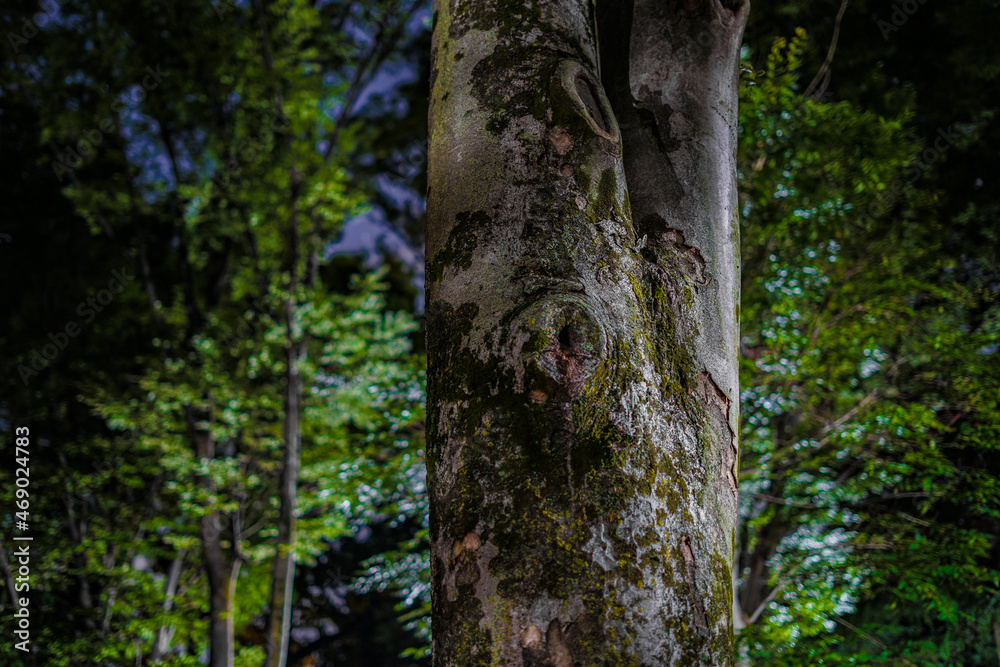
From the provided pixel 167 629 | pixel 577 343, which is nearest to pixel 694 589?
pixel 577 343

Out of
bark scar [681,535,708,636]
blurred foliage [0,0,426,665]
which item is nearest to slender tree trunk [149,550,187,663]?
blurred foliage [0,0,426,665]

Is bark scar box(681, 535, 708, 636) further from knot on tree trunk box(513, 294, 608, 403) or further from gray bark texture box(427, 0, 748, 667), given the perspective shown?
knot on tree trunk box(513, 294, 608, 403)

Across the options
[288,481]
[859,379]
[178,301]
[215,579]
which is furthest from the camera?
[178,301]

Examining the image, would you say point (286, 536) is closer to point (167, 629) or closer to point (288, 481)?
point (288, 481)

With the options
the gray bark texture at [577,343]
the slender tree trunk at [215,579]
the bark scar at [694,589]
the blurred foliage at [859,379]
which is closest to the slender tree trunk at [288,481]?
the slender tree trunk at [215,579]

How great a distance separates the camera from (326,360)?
21.6 feet

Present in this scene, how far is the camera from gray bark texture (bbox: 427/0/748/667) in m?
0.74

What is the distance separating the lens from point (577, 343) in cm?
84

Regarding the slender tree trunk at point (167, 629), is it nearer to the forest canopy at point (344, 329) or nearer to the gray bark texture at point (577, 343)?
the forest canopy at point (344, 329)

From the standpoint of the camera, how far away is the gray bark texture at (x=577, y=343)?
74 centimetres

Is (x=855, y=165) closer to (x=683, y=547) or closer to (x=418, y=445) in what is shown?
(x=418, y=445)

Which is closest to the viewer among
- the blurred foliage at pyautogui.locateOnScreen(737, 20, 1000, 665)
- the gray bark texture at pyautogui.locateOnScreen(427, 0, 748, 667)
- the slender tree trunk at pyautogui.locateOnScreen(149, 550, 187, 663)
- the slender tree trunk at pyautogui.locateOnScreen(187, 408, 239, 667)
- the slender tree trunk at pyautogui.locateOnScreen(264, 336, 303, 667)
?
the gray bark texture at pyautogui.locateOnScreen(427, 0, 748, 667)

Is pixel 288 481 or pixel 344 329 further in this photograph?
pixel 344 329

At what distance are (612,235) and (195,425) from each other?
716cm
